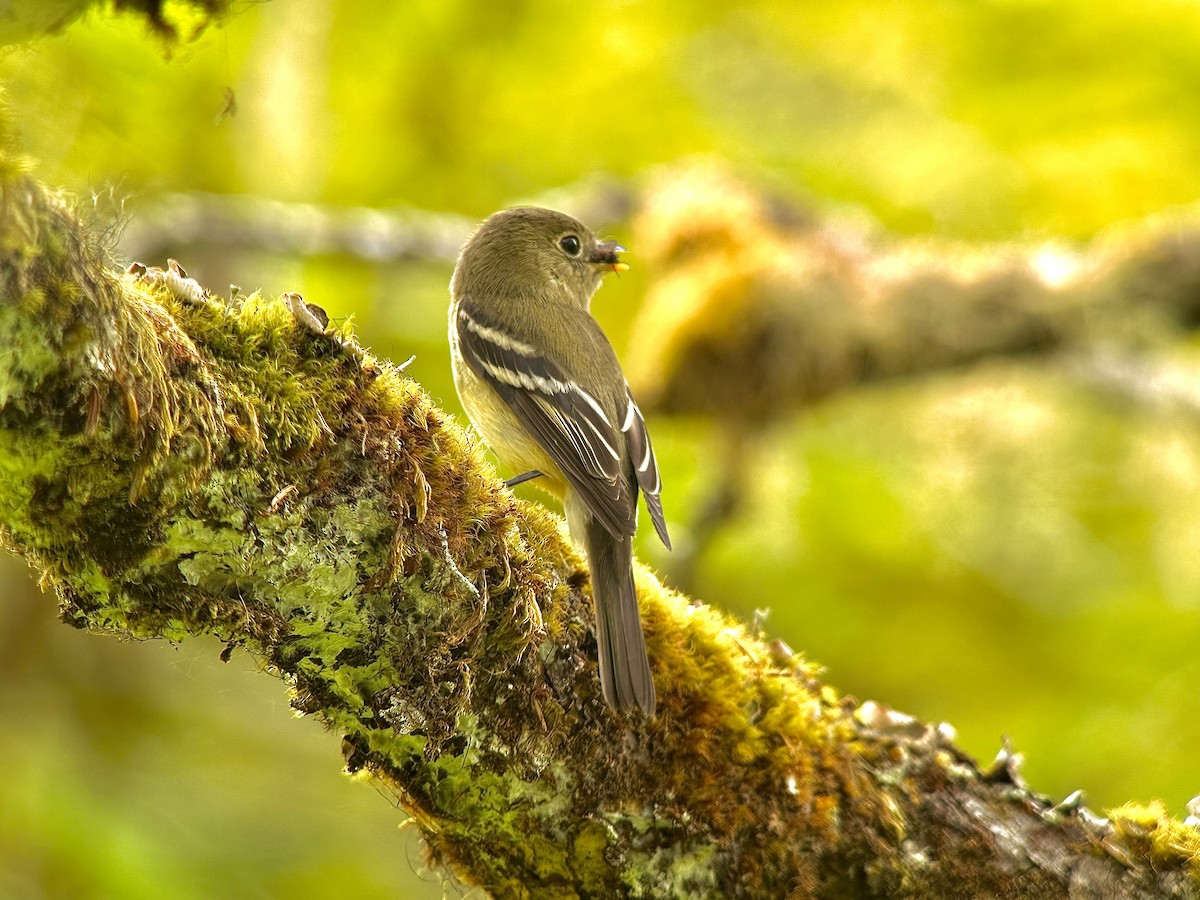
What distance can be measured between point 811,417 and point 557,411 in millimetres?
3698

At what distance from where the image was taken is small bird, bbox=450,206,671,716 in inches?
148

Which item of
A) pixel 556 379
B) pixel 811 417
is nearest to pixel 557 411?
Result: pixel 556 379

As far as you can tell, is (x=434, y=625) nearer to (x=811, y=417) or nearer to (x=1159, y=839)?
(x=1159, y=839)

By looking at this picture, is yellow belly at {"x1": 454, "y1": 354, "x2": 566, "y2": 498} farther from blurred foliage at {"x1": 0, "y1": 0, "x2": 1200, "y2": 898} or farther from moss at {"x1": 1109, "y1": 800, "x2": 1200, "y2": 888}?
blurred foliage at {"x1": 0, "y1": 0, "x2": 1200, "y2": 898}

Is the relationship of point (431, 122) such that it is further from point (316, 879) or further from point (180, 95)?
point (316, 879)

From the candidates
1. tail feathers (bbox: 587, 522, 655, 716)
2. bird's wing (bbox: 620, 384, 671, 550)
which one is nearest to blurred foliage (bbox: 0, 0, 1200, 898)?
bird's wing (bbox: 620, 384, 671, 550)

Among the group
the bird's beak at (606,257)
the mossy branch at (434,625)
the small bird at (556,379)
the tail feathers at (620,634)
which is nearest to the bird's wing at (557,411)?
the small bird at (556,379)

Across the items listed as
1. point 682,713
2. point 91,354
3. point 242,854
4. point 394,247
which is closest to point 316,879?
point 242,854

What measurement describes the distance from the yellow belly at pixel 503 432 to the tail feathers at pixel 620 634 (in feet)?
3.80

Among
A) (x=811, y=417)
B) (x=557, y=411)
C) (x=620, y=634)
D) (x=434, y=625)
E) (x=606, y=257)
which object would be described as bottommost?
(x=434, y=625)

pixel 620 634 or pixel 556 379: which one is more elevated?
pixel 556 379

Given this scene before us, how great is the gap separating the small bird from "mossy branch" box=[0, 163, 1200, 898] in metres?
0.42

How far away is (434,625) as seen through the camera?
2.43m

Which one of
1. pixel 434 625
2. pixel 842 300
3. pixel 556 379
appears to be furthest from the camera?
pixel 842 300
